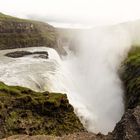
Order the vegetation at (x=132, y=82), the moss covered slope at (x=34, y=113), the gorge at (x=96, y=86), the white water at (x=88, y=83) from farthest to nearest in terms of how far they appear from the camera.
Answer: the white water at (x=88, y=83), the vegetation at (x=132, y=82), the gorge at (x=96, y=86), the moss covered slope at (x=34, y=113)

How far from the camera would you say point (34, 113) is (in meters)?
63.4

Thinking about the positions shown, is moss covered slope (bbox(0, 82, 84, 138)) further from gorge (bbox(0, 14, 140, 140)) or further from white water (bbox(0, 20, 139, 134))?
white water (bbox(0, 20, 139, 134))

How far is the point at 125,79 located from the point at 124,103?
1400 centimetres

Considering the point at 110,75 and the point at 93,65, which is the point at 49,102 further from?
the point at 93,65

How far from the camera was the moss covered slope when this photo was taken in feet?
187

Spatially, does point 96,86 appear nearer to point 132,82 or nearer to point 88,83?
point 88,83

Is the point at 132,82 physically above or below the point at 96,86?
above

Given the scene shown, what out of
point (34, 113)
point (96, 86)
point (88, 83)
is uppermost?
point (34, 113)

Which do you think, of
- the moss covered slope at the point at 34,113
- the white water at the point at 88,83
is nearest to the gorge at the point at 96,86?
the white water at the point at 88,83

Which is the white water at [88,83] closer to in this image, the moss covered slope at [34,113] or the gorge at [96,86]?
the gorge at [96,86]

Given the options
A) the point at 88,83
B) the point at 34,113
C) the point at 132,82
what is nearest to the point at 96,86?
the point at 88,83


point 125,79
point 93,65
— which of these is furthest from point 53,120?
point 93,65

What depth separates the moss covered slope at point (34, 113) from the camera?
5706 centimetres

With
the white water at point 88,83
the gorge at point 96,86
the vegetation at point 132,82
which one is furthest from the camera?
the white water at point 88,83
